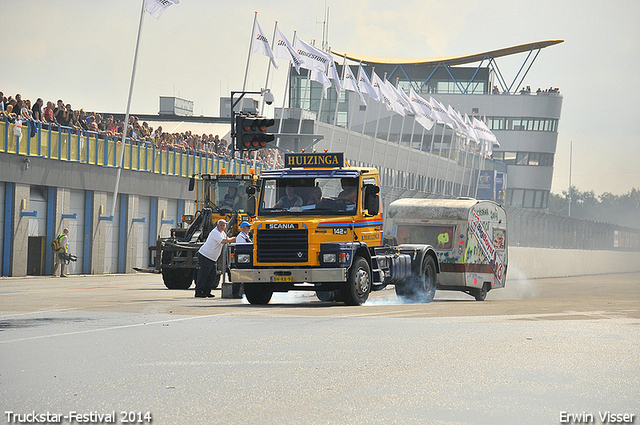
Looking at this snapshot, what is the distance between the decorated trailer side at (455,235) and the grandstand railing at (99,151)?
567 inches

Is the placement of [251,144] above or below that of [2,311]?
above

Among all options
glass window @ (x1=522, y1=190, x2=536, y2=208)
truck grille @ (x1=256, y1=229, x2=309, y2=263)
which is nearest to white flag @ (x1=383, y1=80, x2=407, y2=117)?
truck grille @ (x1=256, y1=229, x2=309, y2=263)

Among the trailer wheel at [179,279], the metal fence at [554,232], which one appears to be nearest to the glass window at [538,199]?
the metal fence at [554,232]

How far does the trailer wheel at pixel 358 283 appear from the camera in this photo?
62.3 ft

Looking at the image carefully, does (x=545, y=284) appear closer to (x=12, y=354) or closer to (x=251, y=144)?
(x=251, y=144)

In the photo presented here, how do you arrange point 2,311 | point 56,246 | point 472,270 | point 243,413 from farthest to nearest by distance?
point 56,246, point 472,270, point 2,311, point 243,413

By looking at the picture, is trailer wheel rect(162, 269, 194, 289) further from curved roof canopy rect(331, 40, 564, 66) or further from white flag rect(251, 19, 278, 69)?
curved roof canopy rect(331, 40, 564, 66)

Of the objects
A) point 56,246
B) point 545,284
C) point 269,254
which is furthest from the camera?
point 545,284

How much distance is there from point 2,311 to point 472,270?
46.0 feet

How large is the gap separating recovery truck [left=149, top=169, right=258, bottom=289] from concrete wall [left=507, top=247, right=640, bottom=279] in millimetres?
15738

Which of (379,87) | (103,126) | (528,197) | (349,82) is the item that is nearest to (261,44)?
(103,126)

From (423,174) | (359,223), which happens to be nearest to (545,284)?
(359,223)

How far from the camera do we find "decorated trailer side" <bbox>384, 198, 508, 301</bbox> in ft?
86.9

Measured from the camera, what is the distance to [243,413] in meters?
7.21
